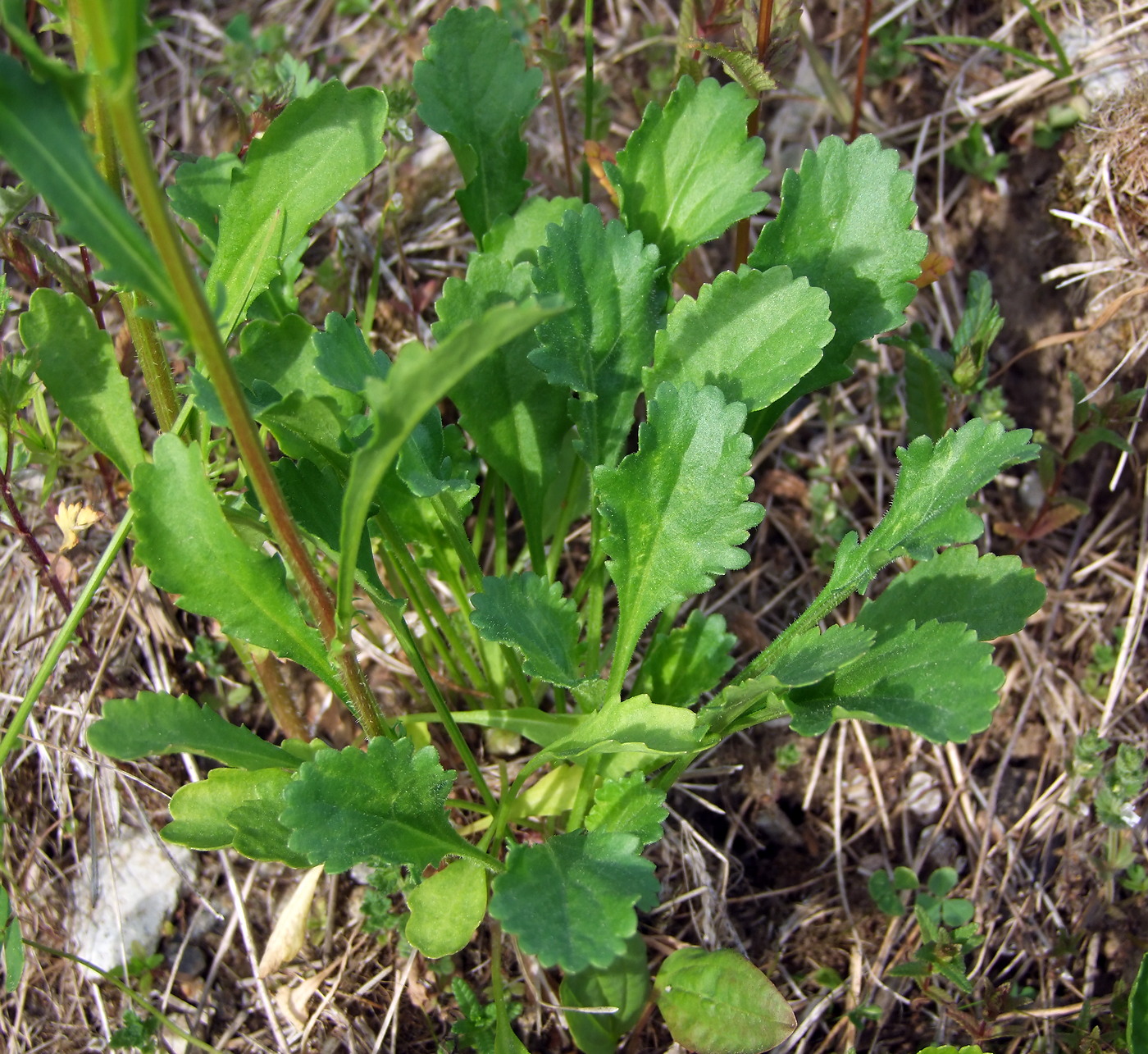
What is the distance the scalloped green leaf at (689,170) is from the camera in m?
1.72

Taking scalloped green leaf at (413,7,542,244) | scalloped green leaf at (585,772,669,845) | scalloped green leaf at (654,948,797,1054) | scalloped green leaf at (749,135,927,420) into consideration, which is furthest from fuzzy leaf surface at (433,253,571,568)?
scalloped green leaf at (654,948,797,1054)

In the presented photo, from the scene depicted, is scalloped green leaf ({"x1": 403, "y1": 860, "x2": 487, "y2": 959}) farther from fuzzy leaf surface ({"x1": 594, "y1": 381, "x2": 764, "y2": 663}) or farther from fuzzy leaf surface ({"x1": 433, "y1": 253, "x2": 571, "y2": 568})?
fuzzy leaf surface ({"x1": 433, "y1": 253, "x2": 571, "y2": 568})

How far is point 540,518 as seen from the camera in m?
1.91

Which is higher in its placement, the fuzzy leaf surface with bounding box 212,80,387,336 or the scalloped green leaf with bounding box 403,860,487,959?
the fuzzy leaf surface with bounding box 212,80,387,336

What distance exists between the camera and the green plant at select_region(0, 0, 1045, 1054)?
1.37 m

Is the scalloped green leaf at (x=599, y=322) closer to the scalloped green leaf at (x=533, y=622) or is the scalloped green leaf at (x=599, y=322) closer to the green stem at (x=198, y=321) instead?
the scalloped green leaf at (x=533, y=622)

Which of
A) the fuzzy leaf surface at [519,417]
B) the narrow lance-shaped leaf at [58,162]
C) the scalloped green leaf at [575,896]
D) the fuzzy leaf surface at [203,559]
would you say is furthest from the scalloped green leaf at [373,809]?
the narrow lance-shaped leaf at [58,162]

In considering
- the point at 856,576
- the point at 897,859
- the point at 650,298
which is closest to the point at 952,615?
the point at 856,576

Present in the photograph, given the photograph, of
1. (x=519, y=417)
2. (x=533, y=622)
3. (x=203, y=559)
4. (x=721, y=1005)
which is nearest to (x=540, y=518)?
(x=519, y=417)

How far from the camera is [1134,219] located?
2135mm

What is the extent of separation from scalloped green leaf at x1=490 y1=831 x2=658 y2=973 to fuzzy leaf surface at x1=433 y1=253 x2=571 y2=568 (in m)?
0.63

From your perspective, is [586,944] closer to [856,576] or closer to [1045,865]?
[856,576]

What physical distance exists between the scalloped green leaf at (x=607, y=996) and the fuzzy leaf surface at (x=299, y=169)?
4.02 feet

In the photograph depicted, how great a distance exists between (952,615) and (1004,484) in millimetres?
737
